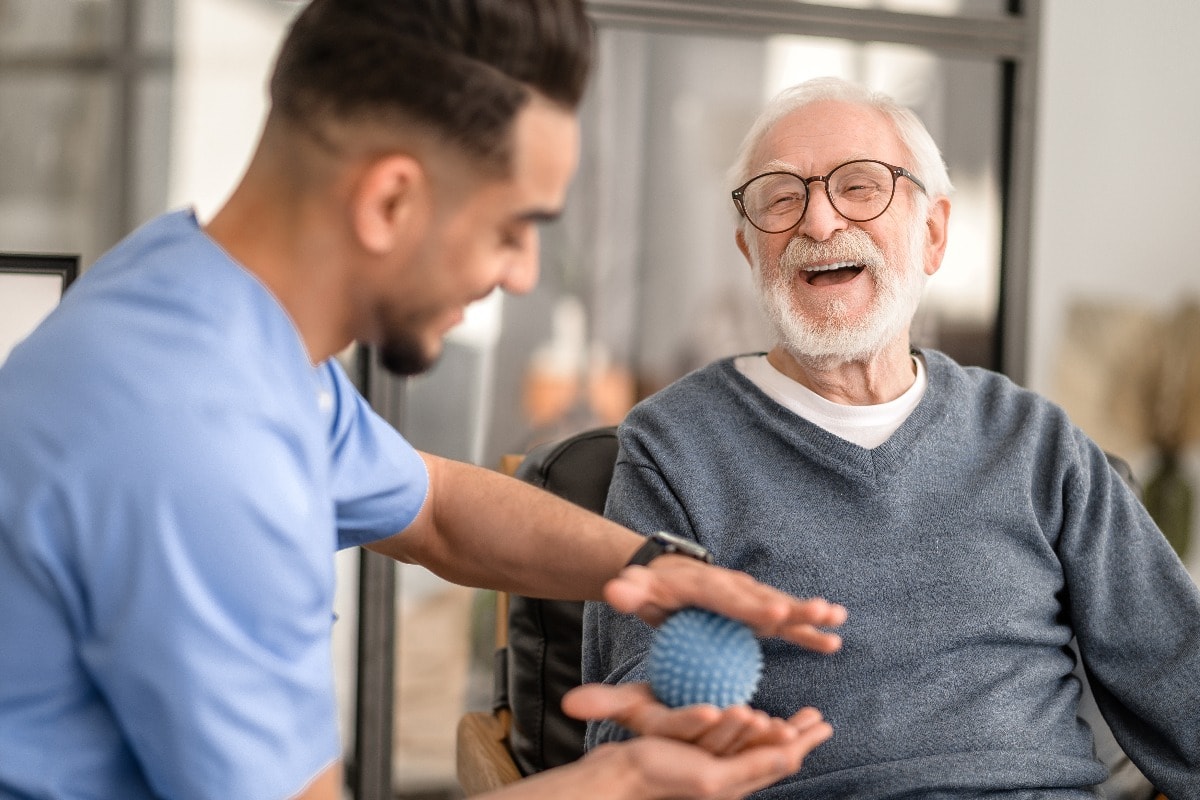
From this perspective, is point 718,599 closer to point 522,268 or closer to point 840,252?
point 522,268

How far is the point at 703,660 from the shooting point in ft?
3.69

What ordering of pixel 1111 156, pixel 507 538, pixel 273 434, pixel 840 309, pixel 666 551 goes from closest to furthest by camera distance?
pixel 273 434, pixel 666 551, pixel 507 538, pixel 840 309, pixel 1111 156

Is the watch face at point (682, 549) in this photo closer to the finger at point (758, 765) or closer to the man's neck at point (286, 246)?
the finger at point (758, 765)

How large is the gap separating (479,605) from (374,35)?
2005 mm

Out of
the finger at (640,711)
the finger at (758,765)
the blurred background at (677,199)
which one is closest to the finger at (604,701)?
the finger at (640,711)

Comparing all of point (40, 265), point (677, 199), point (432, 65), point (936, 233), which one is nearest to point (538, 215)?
point (432, 65)

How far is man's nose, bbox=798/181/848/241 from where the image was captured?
1.79 m

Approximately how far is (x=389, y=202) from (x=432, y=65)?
4.6 inches

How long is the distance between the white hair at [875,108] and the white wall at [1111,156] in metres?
1.46

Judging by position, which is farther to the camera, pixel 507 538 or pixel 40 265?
pixel 40 265

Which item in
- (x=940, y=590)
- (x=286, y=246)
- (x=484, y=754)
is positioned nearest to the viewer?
(x=286, y=246)

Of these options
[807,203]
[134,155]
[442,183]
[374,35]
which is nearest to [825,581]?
[807,203]

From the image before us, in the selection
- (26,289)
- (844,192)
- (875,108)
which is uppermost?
(875,108)

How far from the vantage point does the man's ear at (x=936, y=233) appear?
1.94 meters
